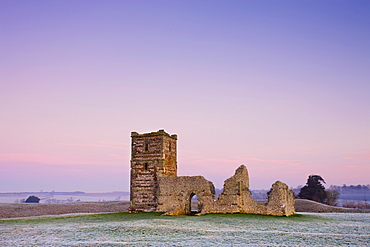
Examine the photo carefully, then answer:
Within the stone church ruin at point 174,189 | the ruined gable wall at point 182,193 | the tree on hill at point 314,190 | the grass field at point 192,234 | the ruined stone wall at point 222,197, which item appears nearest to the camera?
the grass field at point 192,234

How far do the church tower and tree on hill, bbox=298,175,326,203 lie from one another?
39804 millimetres

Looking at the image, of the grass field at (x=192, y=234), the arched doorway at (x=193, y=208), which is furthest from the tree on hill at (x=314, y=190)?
the grass field at (x=192, y=234)

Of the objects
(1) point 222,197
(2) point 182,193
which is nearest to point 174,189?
(2) point 182,193

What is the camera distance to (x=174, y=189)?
35.6 meters

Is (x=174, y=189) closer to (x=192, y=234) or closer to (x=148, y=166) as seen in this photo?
(x=148, y=166)

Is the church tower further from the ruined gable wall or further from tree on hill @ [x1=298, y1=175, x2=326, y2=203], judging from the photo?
tree on hill @ [x1=298, y1=175, x2=326, y2=203]

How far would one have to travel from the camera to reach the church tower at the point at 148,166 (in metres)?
37.2

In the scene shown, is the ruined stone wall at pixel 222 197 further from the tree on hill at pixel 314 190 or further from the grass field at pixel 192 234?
the tree on hill at pixel 314 190

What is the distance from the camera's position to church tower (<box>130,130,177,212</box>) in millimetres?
37156

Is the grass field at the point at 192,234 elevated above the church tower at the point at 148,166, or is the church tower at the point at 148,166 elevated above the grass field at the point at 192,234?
the church tower at the point at 148,166

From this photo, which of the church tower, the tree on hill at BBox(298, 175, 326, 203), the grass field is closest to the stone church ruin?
the church tower

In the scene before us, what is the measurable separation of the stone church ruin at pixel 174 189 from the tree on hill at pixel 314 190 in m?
36.6

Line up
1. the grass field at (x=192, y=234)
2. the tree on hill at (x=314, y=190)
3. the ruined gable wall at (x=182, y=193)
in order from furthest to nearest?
the tree on hill at (x=314, y=190) → the ruined gable wall at (x=182, y=193) → the grass field at (x=192, y=234)

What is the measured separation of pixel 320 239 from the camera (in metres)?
19.8
